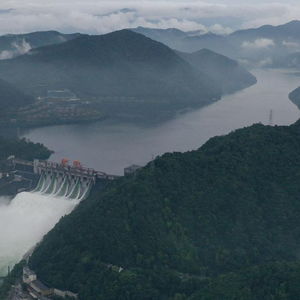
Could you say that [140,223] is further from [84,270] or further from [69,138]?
[69,138]

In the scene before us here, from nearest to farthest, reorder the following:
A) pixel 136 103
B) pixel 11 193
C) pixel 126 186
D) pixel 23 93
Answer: pixel 126 186 → pixel 11 193 → pixel 23 93 → pixel 136 103

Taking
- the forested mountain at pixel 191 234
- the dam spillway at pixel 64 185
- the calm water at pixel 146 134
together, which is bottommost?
the calm water at pixel 146 134

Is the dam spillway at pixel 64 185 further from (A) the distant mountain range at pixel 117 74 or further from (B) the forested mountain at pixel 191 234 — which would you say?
(A) the distant mountain range at pixel 117 74

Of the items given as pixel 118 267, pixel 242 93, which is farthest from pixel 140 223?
pixel 242 93

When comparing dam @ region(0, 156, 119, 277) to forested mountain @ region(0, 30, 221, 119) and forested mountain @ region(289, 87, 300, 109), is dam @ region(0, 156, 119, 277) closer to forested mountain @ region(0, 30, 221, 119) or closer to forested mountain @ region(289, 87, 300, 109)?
forested mountain @ region(0, 30, 221, 119)

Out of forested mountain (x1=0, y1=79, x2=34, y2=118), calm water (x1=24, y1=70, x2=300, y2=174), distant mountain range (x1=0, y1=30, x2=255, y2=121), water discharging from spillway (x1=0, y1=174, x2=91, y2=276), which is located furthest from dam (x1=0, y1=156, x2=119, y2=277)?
Result: distant mountain range (x1=0, y1=30, x2=255, y2=121)

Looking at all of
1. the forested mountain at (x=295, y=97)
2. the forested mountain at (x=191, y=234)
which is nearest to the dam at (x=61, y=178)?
the forested mountain at (x=191, y=234)

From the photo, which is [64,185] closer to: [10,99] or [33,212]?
[33,212]
